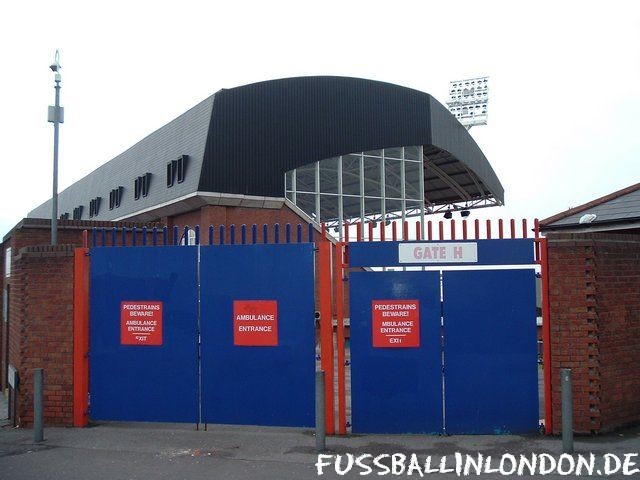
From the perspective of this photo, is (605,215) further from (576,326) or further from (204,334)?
(204,334)

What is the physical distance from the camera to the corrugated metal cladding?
21484 millimetres

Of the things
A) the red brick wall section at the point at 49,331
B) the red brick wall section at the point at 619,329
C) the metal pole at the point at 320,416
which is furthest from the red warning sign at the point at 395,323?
the red brick wall section at the point at 49,331

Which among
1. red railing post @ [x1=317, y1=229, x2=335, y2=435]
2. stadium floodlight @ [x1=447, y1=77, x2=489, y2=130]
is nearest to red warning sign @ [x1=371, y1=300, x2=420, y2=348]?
red railing post @ [x1=317, y1=229, x2=335, y2=435]

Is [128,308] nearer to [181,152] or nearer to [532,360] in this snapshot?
[532,360]

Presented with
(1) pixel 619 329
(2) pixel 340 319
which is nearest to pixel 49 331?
(2) pixel 340 319

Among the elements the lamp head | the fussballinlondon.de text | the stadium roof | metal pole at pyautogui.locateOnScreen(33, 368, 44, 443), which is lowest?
the fussballinlondon.de text

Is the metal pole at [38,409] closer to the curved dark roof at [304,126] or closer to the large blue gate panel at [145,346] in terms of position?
the large blue gate panel at [145,346]

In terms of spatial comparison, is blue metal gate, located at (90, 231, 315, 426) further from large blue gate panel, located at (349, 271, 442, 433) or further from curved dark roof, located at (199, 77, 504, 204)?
curved dark roof, located at (199, 77, 504, 204)

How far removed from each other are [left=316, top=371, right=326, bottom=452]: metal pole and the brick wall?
113 inches

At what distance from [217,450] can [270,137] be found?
16.6m

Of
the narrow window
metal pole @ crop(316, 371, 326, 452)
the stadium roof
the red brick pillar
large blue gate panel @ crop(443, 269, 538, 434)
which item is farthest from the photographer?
the narrow window

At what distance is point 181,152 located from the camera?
76.1 feet

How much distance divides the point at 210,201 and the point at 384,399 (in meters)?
14.4

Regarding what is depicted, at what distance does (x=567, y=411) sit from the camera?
656cm
